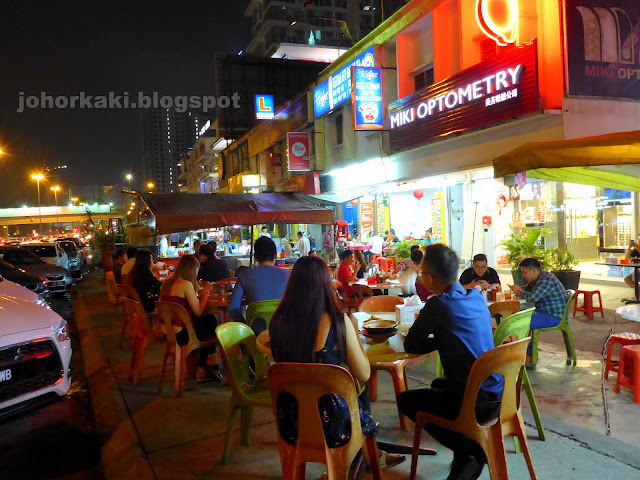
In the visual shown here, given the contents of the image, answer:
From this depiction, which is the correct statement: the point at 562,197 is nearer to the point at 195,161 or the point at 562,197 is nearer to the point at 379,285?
the point at 379,285

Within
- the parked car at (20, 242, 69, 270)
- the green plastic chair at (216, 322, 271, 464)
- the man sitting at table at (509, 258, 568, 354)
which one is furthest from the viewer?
the parked car at (20, 242, 69, 270)

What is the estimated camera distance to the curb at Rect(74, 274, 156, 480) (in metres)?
4.07

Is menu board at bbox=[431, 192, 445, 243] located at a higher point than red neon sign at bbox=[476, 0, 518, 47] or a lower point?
Result: lower

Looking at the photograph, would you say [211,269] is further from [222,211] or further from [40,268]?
[40,268]

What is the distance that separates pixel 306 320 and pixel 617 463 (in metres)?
2.64

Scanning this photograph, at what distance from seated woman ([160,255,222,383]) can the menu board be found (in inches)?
471

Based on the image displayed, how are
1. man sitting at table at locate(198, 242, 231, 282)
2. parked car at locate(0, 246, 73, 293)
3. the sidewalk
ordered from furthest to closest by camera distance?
parked car at locate(0, 246, 73, 293) < man sitting at table at locate(198, 242, 231, 282) < the sidewalk

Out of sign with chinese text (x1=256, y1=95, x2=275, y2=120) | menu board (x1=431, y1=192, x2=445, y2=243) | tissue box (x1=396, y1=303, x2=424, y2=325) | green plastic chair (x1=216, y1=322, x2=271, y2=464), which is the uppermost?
sign with chinese text (x1=256, y1=95, x2=275, y2=120)

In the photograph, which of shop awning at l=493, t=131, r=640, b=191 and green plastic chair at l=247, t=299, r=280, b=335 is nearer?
shop awning at l=493, t=131, r=640, b=191

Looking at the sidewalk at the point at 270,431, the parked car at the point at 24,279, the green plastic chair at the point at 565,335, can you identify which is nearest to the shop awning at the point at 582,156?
the green plastic chair at the point at 565,335

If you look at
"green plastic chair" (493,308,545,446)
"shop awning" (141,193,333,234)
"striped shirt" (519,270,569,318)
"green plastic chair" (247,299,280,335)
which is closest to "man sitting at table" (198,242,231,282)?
"shop awning" (141,193,333,234)

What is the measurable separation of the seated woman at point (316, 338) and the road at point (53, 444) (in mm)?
2329

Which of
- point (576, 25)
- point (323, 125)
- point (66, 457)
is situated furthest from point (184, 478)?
point (323, 125)

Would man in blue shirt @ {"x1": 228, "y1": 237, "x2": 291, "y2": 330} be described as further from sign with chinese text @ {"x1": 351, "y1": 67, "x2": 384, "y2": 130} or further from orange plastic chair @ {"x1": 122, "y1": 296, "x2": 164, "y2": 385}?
sign with chinese text @ {"x1": 351, "y1": 67, "x2": 384, "y2": 130}
